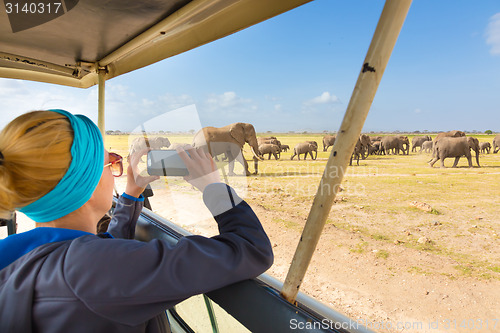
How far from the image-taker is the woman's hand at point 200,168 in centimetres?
56

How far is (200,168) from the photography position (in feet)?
1.85

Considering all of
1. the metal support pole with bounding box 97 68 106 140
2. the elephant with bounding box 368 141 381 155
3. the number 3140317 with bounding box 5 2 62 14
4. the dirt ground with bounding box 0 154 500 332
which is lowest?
the dirt ground with bounding box 0 154 500 332

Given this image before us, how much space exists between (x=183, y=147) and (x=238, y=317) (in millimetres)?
353

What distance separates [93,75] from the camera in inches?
70.9

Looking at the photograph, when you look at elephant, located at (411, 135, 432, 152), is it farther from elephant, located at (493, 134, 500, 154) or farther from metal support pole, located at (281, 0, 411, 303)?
metal support pole, located at (281, 0, 411, 303)

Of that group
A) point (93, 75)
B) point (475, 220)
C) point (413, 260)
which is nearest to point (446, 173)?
point (475, 220)

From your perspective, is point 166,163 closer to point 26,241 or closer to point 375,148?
point 26,241

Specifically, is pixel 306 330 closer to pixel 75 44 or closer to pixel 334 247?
pixel 75 44

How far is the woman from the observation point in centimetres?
37

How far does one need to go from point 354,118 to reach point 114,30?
3.79 feet

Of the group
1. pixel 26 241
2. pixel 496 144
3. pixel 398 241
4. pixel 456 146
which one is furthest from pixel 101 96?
pixel 496 144

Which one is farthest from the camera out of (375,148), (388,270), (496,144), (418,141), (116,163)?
(418,141)

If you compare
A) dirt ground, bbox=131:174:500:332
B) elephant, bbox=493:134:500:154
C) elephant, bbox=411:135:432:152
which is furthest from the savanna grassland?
elephant, bbox=411:135:432:152

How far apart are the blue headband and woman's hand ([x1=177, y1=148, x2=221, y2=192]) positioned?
161mm
